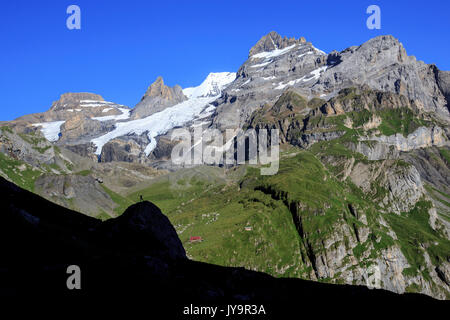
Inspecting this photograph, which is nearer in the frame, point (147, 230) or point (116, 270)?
point (116, 270)

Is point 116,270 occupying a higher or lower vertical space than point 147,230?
lower

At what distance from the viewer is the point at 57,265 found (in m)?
31.2

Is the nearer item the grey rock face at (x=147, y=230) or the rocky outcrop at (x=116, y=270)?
the rocky outcrop at (x=116, y=270)

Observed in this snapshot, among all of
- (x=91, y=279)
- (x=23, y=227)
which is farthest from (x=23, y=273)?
(x=23, y=227)

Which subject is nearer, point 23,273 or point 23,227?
point 23,273

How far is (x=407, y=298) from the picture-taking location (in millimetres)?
48719

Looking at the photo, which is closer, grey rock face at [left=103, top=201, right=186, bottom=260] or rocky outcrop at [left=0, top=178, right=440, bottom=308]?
rocky outcrop at [left=0, top=178, right=440, bottom=308]

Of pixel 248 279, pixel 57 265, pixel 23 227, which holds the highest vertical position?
pixel 23 227
